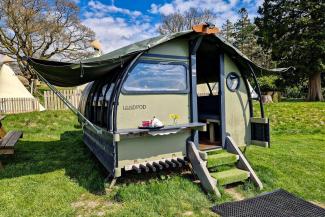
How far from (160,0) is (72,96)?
76.9 ft

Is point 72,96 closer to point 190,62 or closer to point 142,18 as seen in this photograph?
point 190,62

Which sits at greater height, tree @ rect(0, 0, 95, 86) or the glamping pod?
tree @ rect(0, 0, 95, 86)

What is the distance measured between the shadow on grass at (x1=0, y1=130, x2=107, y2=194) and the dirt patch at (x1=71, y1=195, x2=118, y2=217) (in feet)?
1.04

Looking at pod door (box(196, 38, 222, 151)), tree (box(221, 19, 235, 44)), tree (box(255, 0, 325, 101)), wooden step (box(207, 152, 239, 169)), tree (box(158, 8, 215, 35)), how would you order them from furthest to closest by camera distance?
tree (box(221, 19, 235, 44)) < tree (box(158, 8, 215, 35)) < tree (box(255, 0, 325, 101)) < pod door (box(196, 38, 222, 151)) < wooden step (box(207, 152, 239, 169))

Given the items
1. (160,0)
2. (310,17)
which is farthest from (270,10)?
(160,0)

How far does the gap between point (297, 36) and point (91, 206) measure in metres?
21.4

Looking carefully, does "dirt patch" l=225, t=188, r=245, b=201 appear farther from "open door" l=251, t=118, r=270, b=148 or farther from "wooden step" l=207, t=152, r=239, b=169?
"open door" l=251, t=118, r=270, b=148

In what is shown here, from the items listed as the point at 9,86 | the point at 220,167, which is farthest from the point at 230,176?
the point at 9,86

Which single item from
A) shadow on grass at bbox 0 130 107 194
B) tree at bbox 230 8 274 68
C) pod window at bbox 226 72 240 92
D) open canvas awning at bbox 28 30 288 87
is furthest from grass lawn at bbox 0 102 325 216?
tree at bbox 230 8 274 68

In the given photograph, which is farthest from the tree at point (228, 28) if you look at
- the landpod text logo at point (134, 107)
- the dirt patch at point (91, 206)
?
the dirt patch at point (91, 206)

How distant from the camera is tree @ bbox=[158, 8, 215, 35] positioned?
1378 inches

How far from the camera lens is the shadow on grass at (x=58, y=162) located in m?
5.57

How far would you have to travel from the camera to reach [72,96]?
16312mm

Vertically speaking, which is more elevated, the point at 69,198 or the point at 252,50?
the point at 252,50
